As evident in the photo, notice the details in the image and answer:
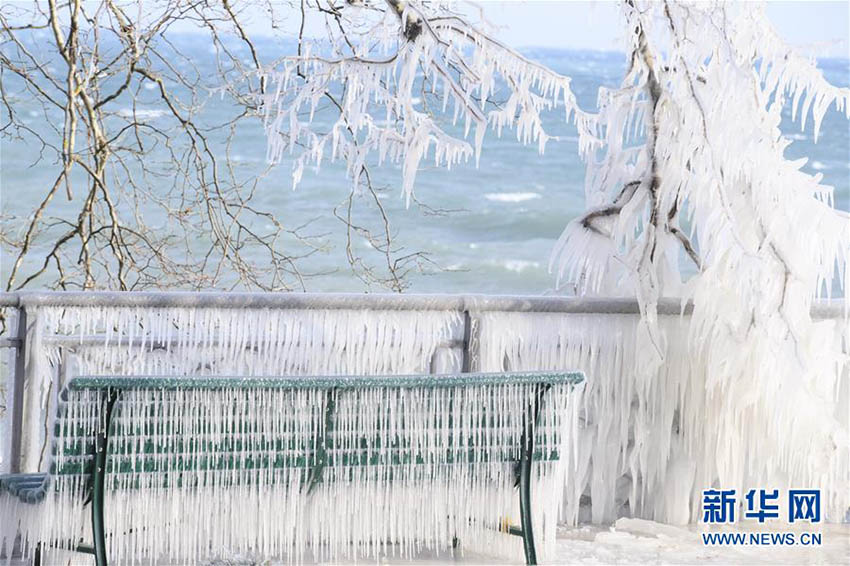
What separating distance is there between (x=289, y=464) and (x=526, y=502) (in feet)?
2.29

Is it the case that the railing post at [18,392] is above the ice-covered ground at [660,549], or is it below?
above

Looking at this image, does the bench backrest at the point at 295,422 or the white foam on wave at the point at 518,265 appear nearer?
the bench backrest at the point at 295,422

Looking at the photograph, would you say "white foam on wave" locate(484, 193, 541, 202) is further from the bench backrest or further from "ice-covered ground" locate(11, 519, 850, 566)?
the bench backrest

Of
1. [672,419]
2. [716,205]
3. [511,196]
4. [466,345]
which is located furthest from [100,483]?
[511,196]

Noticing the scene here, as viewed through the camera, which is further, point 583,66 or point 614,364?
point 583,66

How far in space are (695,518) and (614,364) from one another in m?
0.62

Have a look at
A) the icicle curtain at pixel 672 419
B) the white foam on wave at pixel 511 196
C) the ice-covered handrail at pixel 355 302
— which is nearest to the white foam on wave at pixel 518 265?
the white foam on wave at pixel 511 196

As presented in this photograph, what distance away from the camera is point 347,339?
4.07 m

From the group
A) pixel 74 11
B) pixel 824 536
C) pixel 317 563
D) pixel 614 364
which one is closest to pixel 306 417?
pixel 317 563

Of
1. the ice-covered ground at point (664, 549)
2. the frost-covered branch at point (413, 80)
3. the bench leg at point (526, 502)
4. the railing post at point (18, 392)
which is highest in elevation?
the frost-covered branch at point (413, 80)

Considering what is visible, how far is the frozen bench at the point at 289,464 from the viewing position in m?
3.36

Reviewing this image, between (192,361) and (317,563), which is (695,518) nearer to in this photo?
(317,563)

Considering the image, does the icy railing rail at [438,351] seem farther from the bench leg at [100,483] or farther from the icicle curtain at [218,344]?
the bench leg at [100,483]

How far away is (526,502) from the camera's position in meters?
3.68
